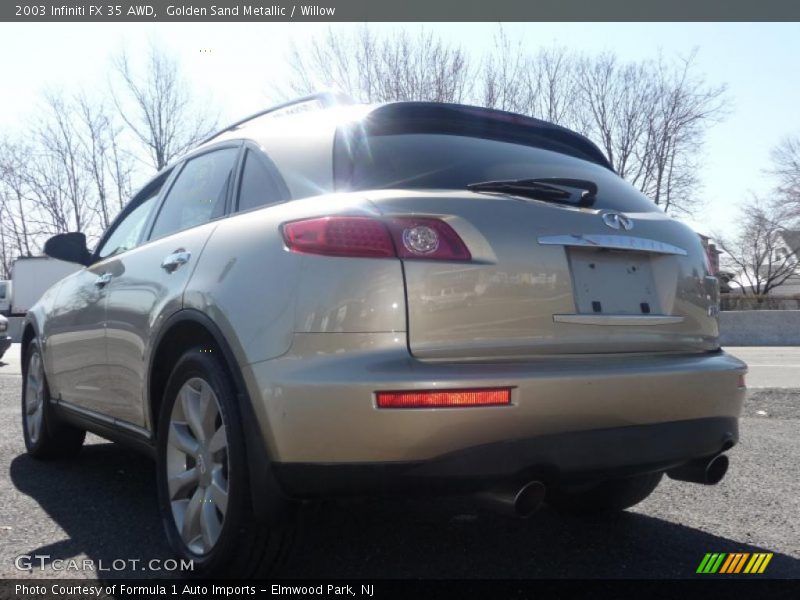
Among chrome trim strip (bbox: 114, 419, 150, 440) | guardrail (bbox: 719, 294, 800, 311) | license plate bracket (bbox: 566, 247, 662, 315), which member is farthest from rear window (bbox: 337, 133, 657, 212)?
guardrail (bbox: 719, 294, 800, 311)

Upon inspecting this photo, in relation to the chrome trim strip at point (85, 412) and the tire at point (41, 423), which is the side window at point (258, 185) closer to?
the chrome trim strip at point (85, 412)

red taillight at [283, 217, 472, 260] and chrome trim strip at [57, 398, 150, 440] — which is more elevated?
red taillight at [283, 217, 472, 260]

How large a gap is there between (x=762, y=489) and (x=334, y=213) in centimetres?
316

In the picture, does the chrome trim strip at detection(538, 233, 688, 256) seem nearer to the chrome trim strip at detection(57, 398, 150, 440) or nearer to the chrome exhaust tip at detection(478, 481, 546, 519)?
the chrome exhaust tip at detection(478, 481, 546, 519)

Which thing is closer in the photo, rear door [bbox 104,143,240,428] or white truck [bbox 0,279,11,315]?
rear door [bbox 104,143,240,428]

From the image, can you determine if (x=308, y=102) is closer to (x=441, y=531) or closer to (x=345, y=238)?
(x=345, y=238)

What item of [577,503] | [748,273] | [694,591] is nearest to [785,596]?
[694,591]

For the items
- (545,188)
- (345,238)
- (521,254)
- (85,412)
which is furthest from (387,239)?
(85,412)

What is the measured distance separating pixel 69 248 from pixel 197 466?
2340mm

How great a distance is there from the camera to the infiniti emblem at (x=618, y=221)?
2816mm

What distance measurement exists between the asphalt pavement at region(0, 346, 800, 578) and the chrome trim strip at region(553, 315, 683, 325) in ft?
2.22

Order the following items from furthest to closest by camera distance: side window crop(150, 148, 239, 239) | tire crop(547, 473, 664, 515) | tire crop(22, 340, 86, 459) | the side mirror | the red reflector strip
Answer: tire crop(22, 340, 86, 459)
the side mirror
tire crop(547, 473, 664, 515)
side window crop(150, 148, 239, 239)
the red reflector strip

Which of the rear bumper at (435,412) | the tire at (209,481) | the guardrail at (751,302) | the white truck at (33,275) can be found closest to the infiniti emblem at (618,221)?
the rear bumper at (435,412)

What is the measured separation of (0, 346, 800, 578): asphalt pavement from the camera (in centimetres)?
310
